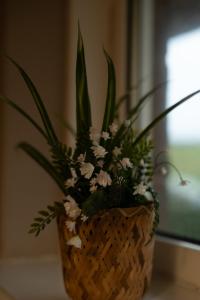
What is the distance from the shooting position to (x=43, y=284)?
829 mm

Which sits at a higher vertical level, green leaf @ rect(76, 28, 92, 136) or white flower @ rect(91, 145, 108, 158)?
green leaf @ rect(76, 28, 92, 136)

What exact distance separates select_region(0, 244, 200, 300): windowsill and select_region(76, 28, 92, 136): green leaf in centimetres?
37

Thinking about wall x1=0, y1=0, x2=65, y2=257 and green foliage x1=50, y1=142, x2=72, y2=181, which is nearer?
green foliage x1=50, y1=142, x2=72, y2=181

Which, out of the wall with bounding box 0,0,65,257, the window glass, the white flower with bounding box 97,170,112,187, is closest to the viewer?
the white flower with bounding box 97,170,112,187

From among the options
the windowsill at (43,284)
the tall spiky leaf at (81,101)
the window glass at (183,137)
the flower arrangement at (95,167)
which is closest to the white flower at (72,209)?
the flower arrangement at (95,167)

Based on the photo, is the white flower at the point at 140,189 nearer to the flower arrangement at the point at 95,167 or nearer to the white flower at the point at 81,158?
the flower arrangement at the point at 95,167

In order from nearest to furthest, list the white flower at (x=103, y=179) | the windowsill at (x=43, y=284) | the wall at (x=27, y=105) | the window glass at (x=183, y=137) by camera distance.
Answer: the white flower at (x=103, y=179)
the windowsill at (x=43, y=284)
the window glass at (x=183, y=137)
the wall at (x=27, y=105)

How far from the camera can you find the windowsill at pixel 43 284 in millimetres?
753

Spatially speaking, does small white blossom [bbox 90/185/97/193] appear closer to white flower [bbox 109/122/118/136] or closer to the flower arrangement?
the flower arrangement

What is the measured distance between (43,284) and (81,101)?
44cm

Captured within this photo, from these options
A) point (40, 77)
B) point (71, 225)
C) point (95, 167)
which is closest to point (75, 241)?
point (71, 225)

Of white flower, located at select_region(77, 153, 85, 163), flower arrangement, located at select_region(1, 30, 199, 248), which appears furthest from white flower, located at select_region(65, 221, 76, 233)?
white flower, located at select_region(77, 153, 85, 163)

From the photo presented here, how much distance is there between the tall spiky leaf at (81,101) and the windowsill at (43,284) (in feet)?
1.13

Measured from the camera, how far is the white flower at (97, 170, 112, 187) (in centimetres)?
60
